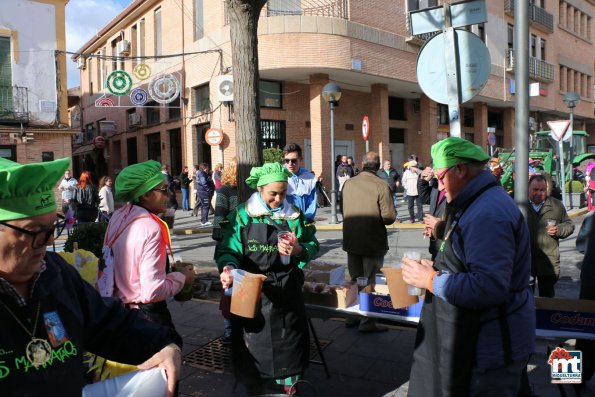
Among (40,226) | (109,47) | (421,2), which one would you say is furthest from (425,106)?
(40,226)

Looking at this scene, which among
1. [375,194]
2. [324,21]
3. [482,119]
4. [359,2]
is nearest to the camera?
[375,194]

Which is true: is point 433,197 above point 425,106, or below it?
below

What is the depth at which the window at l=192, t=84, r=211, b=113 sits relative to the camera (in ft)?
65.6

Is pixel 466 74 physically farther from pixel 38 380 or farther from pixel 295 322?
pixel 38 380

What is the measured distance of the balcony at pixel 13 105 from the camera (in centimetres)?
1850

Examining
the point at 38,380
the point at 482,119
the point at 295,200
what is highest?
the point at 482,119

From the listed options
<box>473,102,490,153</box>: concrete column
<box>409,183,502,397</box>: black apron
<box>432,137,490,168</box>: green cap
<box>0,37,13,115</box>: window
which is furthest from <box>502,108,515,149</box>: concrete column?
<box>409,183,502,397</box>: black apron

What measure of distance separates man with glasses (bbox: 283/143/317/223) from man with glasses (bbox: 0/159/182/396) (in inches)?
155

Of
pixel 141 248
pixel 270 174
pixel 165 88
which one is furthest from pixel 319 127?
pixel 141 248

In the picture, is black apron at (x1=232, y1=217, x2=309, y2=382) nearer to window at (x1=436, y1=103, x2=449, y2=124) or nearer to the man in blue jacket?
the man in blue jacket

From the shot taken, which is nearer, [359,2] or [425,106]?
[359,2]

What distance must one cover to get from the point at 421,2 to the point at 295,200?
19339 millimetres

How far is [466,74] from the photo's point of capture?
4.04m

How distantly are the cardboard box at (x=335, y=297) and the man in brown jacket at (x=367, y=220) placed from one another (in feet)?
4.23
